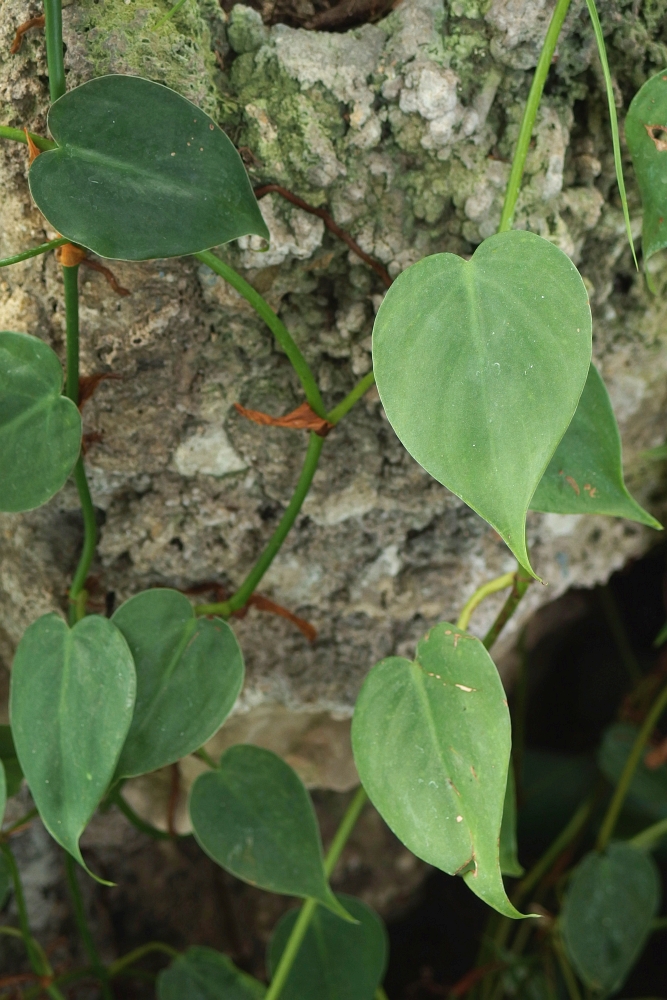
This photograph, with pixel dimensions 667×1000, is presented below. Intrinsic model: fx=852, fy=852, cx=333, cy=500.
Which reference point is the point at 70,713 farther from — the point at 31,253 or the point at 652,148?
the point at 652,148

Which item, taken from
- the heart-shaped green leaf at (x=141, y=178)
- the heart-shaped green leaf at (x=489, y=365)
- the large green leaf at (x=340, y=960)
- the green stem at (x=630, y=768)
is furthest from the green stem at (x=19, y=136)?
the green stem at (x=630, y=768)

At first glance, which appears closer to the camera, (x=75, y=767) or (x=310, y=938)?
(x=75, y=767)

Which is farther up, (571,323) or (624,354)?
(571,323)

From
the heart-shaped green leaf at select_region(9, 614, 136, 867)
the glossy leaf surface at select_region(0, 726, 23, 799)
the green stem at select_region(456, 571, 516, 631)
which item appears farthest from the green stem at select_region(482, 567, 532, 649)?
the glossy leaf surface at select_region(0, 726, 23, 799)

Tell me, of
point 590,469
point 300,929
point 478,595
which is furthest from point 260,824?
point 590,469

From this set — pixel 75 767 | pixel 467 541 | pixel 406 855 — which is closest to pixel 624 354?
pixel 467 541

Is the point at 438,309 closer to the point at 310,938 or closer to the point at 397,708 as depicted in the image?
the point at 397,708

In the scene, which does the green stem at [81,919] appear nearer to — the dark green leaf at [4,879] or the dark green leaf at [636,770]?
the dark green leaf at [4,879]
